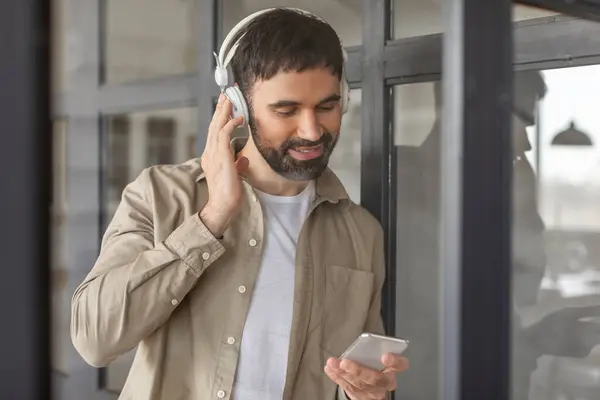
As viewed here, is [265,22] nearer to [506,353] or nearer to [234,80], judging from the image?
[234,80]

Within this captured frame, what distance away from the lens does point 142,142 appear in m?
1.49

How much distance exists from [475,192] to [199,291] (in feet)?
1.47

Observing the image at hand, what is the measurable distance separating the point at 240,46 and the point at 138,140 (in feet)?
1.37

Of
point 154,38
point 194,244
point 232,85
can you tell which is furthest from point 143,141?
point 194,244

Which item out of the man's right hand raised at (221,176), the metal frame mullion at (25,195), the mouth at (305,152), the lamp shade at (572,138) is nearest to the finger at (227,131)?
the man's right hand raised at (221,176)

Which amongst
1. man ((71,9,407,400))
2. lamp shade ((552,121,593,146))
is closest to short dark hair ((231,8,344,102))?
man ((71,9,407,400))

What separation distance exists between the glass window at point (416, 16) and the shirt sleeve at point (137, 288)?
591mm

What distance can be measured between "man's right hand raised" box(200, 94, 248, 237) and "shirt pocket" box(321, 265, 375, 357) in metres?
0.23

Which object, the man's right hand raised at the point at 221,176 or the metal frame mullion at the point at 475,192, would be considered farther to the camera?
the man's right hand raised at the point at 221,176

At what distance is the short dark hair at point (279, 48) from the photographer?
1.12 m

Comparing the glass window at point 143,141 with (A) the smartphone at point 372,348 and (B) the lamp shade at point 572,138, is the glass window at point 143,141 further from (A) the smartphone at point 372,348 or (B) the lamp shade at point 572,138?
(B) the lamp shade at point 572,138

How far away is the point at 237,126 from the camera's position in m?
1.10

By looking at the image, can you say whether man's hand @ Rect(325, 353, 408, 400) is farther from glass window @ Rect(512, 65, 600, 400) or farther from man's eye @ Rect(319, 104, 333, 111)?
glass window @ Rect(512, 65, 600, 400)

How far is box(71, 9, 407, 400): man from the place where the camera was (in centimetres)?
103
